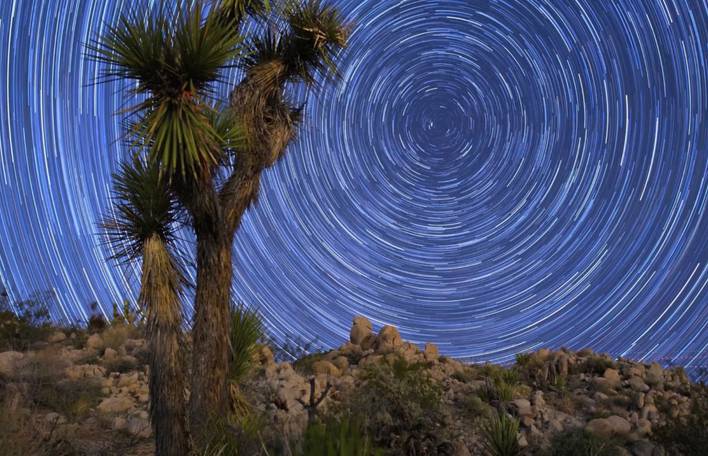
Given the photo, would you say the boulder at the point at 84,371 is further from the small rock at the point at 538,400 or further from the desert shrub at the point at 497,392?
the small rock at the point at 538,400

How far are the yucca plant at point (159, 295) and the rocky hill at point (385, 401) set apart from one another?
1.01 metres

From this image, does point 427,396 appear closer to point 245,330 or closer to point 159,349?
point 245,330

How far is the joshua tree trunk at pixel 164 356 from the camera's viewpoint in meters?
8.80

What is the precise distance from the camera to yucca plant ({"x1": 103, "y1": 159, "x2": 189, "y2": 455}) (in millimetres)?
8836

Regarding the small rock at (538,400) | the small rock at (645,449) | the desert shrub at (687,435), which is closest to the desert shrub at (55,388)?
the small rock at (538,400)

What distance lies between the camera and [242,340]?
11.5m

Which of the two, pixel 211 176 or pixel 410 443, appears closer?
pixel 211 176

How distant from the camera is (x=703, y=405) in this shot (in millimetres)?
13266

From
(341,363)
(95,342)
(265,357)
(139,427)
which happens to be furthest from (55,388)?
(341,363)

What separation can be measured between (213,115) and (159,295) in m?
3.12

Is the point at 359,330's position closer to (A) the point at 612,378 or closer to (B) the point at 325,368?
(B) the point at 325,368

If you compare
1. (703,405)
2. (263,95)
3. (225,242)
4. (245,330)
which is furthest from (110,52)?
(703,405)

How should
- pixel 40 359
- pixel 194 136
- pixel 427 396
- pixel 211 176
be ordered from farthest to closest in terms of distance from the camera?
pixel 40 359, pixel 427 396, pixel 211 176, pixel 194 136

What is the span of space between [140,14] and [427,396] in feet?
28.3
